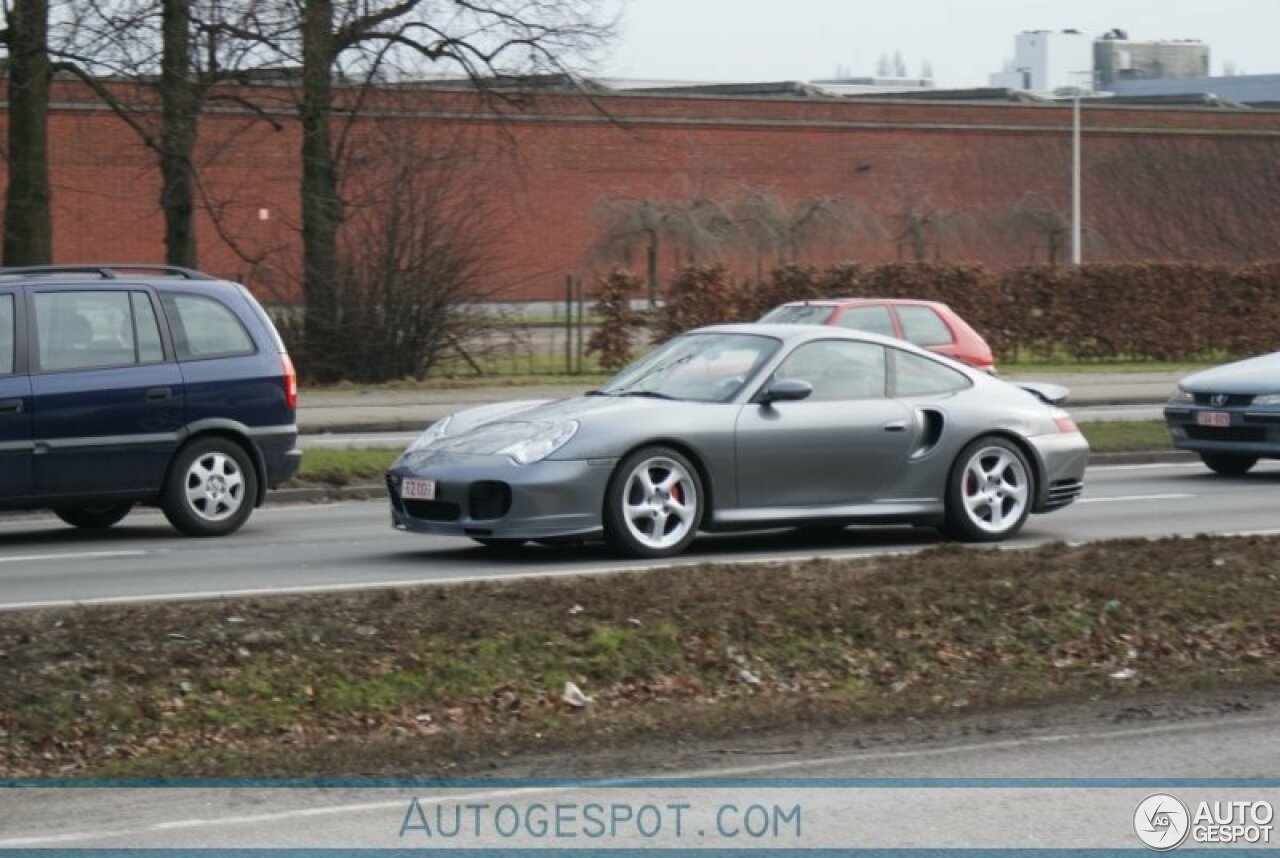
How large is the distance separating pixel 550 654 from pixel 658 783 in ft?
5.25

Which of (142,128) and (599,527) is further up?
(142,128)

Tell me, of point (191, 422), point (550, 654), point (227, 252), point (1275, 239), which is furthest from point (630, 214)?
point (550, 654)

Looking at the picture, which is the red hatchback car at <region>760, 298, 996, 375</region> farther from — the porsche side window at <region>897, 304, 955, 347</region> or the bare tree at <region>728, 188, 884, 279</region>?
the bare tree at <region>728, 188, 884, 279</region>

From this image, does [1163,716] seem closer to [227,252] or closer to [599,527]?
[599,527]

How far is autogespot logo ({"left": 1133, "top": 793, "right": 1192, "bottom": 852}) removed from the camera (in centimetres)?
648

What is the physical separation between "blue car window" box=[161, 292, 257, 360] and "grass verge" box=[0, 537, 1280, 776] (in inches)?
184

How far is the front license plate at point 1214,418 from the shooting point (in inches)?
712

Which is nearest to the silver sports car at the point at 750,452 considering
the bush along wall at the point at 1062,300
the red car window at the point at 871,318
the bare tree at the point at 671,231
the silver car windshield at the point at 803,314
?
the red car window at the point at 871,318

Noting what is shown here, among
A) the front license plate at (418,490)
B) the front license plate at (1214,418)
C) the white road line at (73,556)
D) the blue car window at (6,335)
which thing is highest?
the blue car window at (6,335)

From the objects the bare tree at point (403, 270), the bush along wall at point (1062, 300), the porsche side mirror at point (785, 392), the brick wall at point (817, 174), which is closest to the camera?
the porsche side mirror at point (785, 392)

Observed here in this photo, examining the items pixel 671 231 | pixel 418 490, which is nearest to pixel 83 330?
pixel 418 490

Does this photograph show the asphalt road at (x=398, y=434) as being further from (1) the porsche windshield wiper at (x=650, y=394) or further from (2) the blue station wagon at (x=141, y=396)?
(1) the porsche windshield wiper at (x=650, y=394)

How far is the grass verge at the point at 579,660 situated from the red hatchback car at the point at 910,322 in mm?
12511

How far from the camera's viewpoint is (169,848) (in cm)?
633
